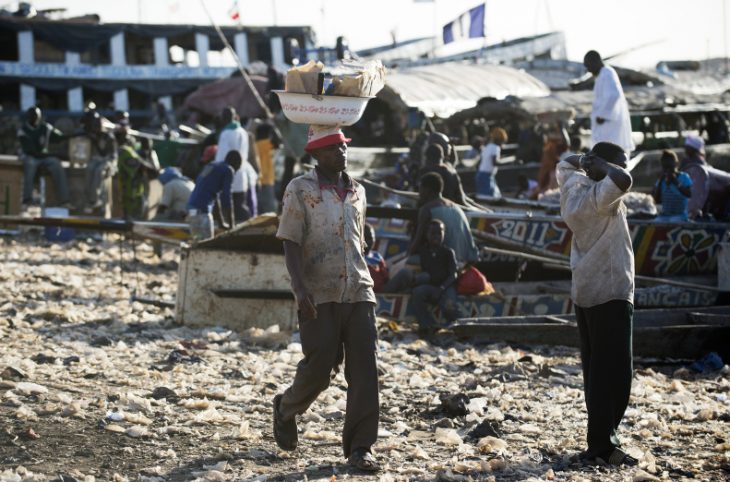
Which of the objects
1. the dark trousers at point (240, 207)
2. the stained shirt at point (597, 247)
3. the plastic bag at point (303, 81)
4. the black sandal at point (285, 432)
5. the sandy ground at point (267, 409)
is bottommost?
the sandy ground at point (267, 409)

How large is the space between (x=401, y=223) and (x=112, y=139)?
6651 mm

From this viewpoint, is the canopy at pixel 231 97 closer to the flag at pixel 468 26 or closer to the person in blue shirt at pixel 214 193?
the flag at pixel 468 26

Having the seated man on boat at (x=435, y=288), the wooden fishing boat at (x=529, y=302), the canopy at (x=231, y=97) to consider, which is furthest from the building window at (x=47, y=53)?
the seated man on boat at (x=435, y=288)

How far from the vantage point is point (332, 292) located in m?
5.41

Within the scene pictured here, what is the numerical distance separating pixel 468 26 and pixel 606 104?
453 inches

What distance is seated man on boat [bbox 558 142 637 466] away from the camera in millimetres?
5508

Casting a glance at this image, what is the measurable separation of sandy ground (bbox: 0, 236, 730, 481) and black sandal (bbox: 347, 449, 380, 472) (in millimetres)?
83

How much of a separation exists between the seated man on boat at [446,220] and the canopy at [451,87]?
35.9ft

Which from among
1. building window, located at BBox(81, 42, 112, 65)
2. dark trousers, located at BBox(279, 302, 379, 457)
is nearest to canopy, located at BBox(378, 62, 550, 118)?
dark trousers, located at BBox(279, 302, 379, 457)

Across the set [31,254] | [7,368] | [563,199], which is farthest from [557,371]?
[31,254]

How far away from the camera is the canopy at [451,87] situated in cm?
2128

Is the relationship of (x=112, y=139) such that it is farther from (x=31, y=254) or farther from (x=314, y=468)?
(x=314, y=468)

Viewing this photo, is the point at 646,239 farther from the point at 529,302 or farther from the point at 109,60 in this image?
the point at 109,60

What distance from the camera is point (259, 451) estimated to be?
577cm
